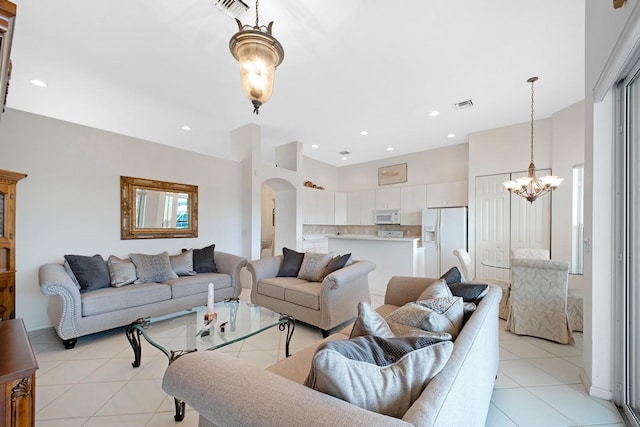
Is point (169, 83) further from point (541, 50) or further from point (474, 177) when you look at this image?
point (474, 177)

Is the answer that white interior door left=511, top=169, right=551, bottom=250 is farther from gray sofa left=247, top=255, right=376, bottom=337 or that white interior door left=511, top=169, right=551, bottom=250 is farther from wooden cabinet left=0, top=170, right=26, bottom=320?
wooden cabinet left=0, top=170, right=26, bottom=320

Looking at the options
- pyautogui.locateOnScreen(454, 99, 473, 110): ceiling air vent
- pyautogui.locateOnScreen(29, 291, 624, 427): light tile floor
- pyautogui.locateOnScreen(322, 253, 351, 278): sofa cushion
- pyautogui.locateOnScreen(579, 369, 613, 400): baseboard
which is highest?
pyautogui.locateOnScreen(454, 99, 473, 110): ceiling air vent

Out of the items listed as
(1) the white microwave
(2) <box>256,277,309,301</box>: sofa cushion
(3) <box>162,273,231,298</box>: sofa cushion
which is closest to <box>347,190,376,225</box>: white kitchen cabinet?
(1) the white microwave

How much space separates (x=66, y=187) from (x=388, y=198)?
228 inches

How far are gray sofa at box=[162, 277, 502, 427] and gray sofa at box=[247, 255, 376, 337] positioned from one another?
1.60 metres

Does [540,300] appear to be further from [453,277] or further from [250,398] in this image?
[250,398]

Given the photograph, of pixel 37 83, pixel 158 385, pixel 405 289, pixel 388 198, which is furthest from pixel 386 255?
pixel 37 83

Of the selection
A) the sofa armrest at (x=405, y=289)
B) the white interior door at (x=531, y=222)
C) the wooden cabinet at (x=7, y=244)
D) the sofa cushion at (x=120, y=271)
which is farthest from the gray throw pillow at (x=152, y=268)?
the white interior door at (x=531, y=222)

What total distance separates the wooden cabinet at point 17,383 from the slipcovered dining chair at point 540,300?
144 inches

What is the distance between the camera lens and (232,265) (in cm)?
366

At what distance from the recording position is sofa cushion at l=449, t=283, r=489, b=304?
162cm

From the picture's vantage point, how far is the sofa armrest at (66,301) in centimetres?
223

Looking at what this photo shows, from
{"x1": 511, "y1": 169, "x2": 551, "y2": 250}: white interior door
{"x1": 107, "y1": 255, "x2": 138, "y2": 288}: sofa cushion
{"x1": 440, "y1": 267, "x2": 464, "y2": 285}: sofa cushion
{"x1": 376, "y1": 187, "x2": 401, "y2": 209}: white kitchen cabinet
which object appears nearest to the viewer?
{"x1": 440, "y1": 267, "x2": 464, "y2": 285}: sofa cushion

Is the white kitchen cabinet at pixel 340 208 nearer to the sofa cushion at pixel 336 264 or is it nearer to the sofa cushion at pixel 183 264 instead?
the sofa cushion at pixel 336 264
